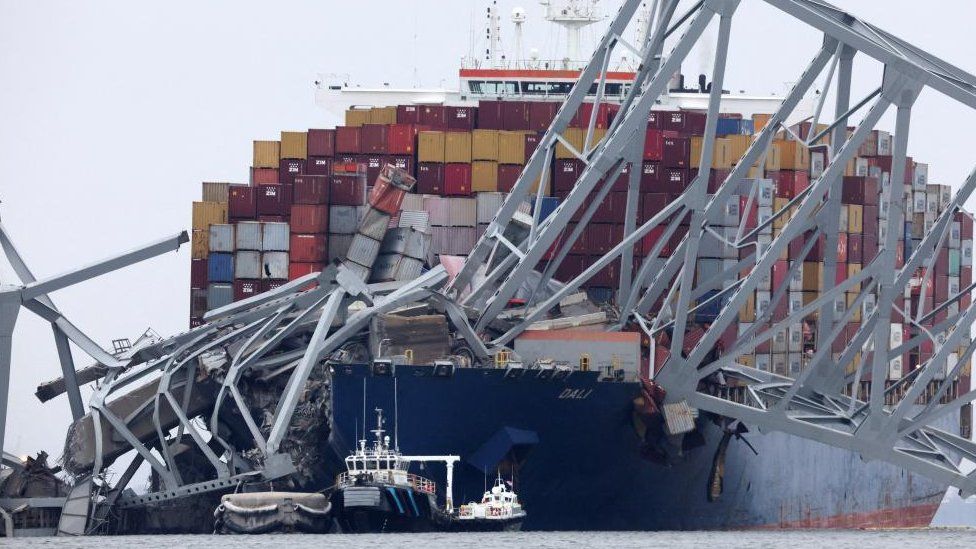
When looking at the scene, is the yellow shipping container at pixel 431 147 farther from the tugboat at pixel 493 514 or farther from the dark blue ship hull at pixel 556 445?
the tugboat at pixel 493 514

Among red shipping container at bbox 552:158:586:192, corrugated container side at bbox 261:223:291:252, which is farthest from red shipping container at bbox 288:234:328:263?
red shipping container at bbox 552:158:586:192

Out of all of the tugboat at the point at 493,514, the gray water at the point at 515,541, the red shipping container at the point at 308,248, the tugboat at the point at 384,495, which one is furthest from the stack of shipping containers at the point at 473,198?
the tugboat at the point at 493,514

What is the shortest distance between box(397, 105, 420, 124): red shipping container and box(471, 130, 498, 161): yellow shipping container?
4481mm

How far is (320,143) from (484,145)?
503cm

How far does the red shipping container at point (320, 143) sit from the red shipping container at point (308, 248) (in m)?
5.31

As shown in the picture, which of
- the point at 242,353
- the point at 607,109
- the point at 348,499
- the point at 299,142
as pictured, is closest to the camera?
the point at 348,499

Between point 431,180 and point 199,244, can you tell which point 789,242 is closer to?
point 431,180

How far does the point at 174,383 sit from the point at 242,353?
9.43ft

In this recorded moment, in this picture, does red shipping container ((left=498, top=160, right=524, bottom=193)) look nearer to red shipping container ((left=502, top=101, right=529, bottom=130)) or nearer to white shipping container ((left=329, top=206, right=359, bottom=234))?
red shipping container ((left=502, top=101, right=529, bottom=130))

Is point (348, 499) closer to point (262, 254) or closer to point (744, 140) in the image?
point (262, 254)

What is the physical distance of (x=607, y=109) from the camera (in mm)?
71625

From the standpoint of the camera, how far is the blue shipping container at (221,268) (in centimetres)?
6272

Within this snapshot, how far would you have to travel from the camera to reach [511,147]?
65625 millimetres

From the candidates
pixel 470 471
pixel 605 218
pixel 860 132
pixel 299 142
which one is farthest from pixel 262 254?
pixel 860 132
